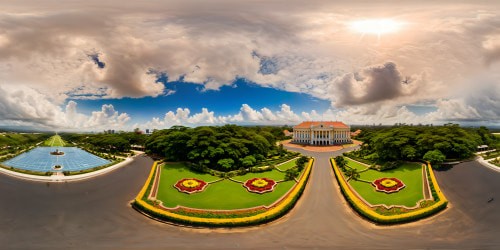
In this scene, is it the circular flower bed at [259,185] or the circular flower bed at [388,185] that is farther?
the circular flower bed at [259,185]

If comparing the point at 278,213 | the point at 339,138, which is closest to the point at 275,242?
the point at 278,213

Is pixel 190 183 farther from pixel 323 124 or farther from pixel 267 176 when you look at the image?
pixel 323 124

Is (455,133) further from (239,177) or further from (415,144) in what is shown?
(239,177)

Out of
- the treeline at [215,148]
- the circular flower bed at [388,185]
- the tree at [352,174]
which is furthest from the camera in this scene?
the treeline at [215,148]

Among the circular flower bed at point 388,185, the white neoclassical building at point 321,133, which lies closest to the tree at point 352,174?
the circular flower bed at point 388,185

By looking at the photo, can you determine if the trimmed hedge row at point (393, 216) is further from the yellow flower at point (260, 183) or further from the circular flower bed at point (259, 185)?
the yellow flower at point (260, 183)

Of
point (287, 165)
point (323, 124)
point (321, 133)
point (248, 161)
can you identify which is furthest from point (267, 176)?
point (323, 124)
